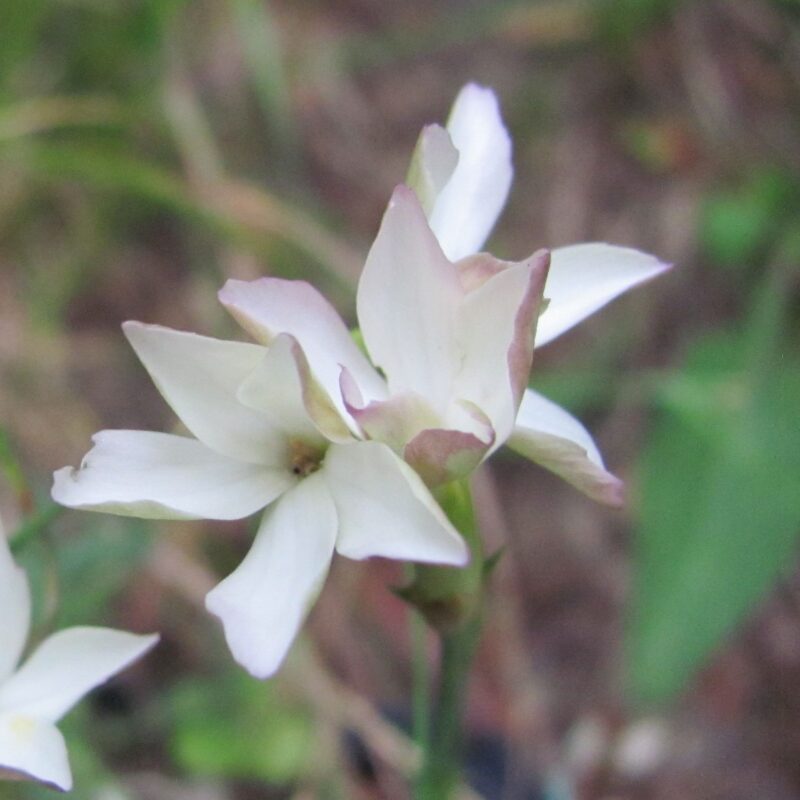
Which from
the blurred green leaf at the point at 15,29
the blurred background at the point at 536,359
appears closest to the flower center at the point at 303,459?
the blurred background at the point at 536,359

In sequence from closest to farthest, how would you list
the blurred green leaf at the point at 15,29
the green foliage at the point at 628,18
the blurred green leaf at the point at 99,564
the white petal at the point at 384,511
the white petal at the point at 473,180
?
the white petal at the point at 384,511
the white petal at the point at 473,180
the blurred green leaf at the point at 99,564
the blurred green leaf at the point at 15,29
the green foliage at the point at 628,18

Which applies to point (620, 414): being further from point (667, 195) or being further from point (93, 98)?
point (93, 98)

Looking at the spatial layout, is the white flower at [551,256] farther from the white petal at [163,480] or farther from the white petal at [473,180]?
the white petal at [163,480]

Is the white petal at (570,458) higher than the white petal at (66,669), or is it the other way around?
the white petal at (570,458)

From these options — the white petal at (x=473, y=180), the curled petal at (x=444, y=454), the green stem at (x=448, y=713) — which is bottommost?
the green stem at (x=448, y=713)

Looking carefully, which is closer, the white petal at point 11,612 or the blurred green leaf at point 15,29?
the white petal at point 11,612

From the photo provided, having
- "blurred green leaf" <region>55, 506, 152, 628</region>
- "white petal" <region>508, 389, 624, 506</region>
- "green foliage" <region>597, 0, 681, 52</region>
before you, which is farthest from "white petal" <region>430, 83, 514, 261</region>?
"green foliage" <region>597, 0, 681, 52</region>
